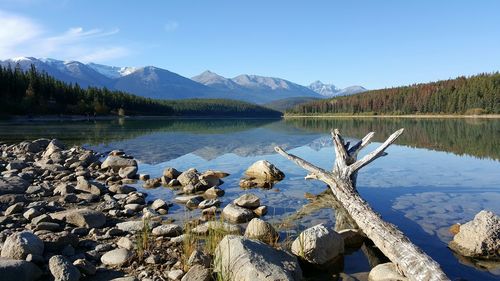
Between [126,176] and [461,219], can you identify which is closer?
[461,219]

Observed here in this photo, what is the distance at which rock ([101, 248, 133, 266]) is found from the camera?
8.12 metres

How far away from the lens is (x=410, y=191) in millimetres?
16312

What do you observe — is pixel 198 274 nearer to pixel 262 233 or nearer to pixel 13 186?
pixel 262 233

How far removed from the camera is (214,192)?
51.4 feet

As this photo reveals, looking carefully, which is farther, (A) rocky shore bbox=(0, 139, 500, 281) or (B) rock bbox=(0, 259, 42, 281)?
(A) rocky shore bbox=(0, 139, 500, 281)

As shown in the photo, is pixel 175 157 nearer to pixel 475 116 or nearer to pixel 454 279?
pixel 454 279

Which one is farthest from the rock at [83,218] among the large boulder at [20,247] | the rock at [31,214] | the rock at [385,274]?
the rock at [385,274]

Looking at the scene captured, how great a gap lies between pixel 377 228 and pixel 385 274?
1670mm

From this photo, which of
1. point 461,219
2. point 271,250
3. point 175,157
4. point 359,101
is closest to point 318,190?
point 461,219

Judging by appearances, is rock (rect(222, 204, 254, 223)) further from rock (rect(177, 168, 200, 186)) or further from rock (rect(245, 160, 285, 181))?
rock (rect(245, 160, 285, 181))

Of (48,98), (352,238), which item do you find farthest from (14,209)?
(48,98)

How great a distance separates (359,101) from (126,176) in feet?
613

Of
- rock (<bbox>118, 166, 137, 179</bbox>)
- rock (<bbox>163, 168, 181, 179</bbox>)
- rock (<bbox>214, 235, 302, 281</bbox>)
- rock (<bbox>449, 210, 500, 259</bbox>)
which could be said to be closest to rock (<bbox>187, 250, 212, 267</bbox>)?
rock (<bbox>214, 235, 302, 281</bbox>)

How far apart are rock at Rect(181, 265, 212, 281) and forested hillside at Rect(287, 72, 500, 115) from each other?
459ft
